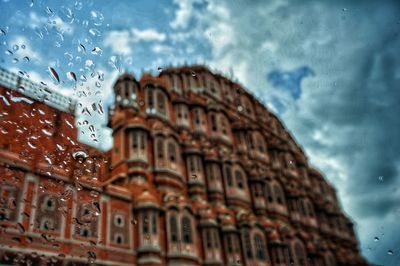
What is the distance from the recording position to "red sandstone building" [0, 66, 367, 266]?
15.5 metres

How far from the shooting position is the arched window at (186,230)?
20.5 meters

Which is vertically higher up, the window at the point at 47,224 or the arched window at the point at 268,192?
the arched window at the point at 268,192

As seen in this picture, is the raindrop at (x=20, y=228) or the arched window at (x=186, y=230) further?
the arched window at (x=186, y=230)

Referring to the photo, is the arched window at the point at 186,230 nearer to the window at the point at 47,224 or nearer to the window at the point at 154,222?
the window at the point at 154,222

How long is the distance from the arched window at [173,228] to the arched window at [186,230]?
56cm

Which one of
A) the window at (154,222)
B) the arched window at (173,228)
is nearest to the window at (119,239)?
the window at (154,222)

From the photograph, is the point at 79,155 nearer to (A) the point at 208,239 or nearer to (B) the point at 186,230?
(B) the point at 186,230

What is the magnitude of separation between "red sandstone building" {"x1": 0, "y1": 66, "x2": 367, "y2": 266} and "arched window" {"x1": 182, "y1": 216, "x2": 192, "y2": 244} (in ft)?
0.18

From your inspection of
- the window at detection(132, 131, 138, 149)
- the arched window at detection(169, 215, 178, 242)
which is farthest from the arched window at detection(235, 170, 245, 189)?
the window at detection(132, 131, 138, 149)

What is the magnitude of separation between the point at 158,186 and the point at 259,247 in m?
7.63

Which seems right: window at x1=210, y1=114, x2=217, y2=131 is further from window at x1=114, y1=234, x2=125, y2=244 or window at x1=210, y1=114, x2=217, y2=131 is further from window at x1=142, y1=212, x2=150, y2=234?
window at x1=114, y1=234, x2=125, y2=244

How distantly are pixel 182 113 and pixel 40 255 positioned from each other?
1544 centimetres

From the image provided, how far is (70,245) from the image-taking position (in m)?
15.8

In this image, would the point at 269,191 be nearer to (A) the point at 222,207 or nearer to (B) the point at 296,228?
(B) the point at 296,228
